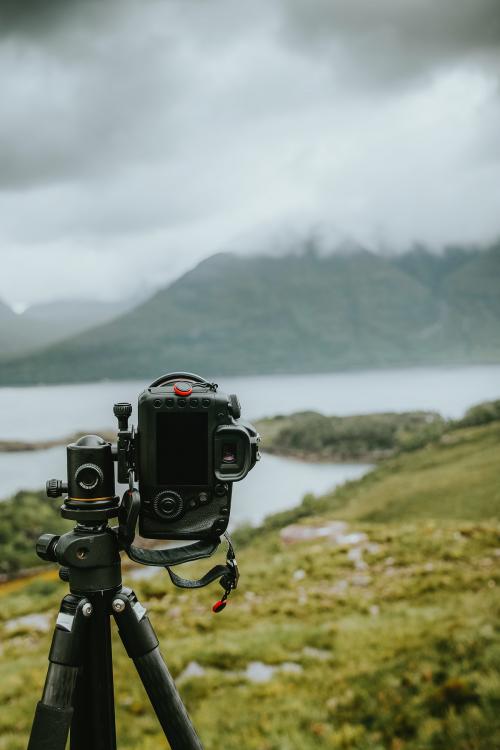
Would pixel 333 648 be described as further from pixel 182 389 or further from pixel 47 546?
pixel 182 389

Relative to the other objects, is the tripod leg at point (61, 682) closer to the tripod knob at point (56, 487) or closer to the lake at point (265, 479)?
the tripod knob at point (56, 487)

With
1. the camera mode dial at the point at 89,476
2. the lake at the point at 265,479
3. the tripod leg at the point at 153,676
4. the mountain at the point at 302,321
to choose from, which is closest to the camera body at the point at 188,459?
the camera mode dial at the point at 89,476

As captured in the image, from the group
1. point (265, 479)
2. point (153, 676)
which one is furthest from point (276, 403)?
point (153, 676)

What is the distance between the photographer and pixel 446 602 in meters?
5.70

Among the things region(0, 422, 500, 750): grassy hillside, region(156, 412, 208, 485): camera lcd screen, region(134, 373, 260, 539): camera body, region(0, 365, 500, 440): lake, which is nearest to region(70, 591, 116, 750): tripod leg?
region(134, 373, 260, 539): camera body

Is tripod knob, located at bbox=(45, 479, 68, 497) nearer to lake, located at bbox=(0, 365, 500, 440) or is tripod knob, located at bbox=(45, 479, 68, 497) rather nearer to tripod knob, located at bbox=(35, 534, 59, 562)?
tripod knob, located at bbox=(35, 534, 59, 562)

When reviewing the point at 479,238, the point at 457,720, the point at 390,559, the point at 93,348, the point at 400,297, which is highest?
the point at 479,238

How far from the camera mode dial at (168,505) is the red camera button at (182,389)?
0.26 meters

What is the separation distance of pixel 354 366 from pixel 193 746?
5748 cm

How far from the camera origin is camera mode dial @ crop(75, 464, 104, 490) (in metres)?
1.55

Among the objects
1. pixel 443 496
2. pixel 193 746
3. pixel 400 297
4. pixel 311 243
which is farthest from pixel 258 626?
pixel 311 243

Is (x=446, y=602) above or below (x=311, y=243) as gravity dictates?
below

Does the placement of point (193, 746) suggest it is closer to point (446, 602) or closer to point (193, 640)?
point (193, 640)

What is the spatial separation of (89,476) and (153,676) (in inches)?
22.8
